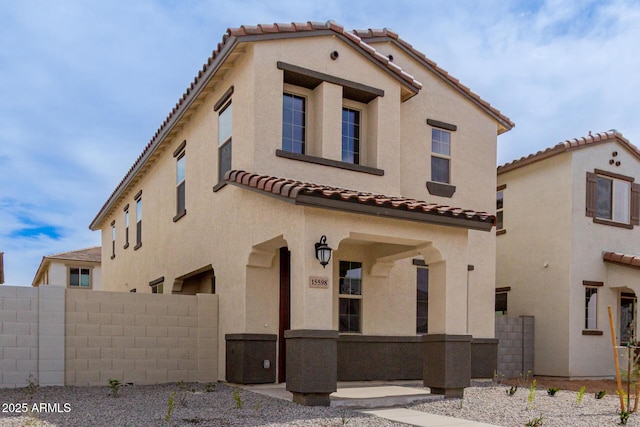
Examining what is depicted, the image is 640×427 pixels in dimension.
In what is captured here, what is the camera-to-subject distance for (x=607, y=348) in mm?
16766

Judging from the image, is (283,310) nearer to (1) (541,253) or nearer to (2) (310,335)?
(2) (310,335)

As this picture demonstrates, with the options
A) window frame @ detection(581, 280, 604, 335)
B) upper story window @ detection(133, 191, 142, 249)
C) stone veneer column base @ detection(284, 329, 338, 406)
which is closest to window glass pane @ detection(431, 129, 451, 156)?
window frame @ detection(581, 280, 604, 335)

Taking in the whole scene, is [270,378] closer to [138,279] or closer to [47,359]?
→ [47,359]

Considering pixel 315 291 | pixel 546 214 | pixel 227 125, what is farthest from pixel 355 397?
pixel 546 214

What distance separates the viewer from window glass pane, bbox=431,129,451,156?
14.4 meters

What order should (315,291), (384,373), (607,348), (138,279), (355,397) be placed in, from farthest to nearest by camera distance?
(138,279) < (607,348) < (384,373) < (355,397) < (315,291)

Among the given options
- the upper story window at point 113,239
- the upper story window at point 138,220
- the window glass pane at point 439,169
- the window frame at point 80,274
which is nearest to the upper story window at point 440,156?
the window glass pane at point 439,169

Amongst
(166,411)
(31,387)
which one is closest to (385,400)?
(166,411)

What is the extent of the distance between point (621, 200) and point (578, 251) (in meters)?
2.59

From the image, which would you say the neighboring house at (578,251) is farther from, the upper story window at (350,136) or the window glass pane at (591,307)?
the upper story window at (350,136)

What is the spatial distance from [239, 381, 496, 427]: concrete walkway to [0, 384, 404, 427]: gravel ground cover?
14.9 inches

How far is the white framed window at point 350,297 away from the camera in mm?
12484

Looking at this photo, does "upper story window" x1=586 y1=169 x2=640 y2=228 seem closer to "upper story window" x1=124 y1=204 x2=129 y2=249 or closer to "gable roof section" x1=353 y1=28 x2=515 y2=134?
"gable roof section" x1=353 y1=28 x2=515 y2=134

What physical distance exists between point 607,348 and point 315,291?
1157 cm
